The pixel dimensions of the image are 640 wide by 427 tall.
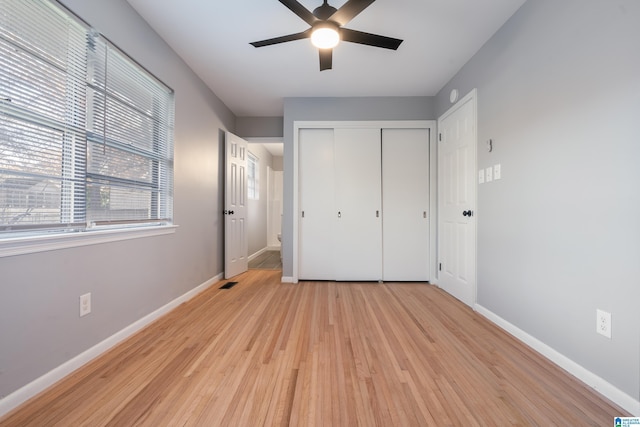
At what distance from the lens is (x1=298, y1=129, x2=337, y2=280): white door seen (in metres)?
3.42

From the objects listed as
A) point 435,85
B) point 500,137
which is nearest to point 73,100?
point 500,137

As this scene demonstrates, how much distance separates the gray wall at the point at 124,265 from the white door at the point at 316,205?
3.69 feet

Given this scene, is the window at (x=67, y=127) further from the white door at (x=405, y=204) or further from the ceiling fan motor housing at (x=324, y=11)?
the white door at (x=405, y=204)

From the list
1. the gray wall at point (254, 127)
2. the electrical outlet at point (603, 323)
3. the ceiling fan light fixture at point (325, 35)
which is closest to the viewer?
the electrical outlet at point (603, 323)

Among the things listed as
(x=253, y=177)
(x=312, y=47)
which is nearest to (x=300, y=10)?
(x=312, y=47)

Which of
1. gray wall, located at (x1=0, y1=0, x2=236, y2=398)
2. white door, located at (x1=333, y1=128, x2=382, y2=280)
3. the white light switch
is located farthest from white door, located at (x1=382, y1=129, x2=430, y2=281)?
gray wall, located at (x1=0, y1=0, x2=236, y2=398)

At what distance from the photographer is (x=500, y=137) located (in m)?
2.11

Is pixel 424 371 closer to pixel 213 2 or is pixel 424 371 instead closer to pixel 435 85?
pixel 213 2

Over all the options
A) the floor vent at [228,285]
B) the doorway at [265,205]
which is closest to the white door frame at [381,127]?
the floor vent at [228,285]

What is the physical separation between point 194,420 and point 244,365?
1.40ft

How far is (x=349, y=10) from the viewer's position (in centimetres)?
165

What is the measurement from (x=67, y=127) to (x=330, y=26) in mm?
1722

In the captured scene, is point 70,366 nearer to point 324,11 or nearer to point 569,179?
point 324,11

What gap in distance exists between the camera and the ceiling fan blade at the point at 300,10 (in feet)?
5.16
